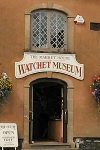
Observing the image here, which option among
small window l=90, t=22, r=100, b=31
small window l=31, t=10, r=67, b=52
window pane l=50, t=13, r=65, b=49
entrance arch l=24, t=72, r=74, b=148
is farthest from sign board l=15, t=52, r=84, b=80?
small window l=90, t=22, r=100, b=31

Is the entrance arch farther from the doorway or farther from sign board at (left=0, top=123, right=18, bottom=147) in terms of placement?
sign board at (left=0, top=123, right=18, bottom=147)

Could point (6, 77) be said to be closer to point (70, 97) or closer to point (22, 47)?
point (22, 47)

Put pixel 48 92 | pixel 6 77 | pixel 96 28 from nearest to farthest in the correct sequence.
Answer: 1. pixel 6 77
2. pixel 96 28
3. pixel 48 92

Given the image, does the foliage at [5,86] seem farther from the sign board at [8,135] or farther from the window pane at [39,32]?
the window pane at [39,32]

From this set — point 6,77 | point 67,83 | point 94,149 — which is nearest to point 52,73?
point 67,83

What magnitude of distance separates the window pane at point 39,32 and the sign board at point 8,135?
9.24 ft

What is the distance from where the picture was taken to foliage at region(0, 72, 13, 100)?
14107mm

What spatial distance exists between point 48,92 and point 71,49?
2.67m

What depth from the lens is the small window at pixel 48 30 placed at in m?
15.2

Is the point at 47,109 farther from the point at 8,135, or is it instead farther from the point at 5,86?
the point at 5,86

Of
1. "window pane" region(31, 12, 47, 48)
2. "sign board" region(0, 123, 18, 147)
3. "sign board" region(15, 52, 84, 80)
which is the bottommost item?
"sign board" region(0, 123, 18, 147)

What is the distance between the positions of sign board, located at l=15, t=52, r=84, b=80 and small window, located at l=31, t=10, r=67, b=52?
1.20 ft

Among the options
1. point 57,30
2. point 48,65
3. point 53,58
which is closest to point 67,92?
point 48,65

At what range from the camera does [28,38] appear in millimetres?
14898
